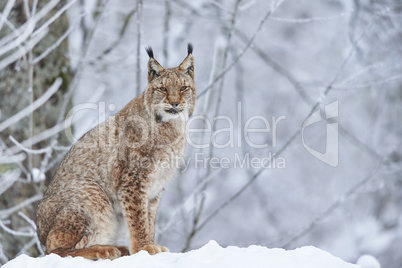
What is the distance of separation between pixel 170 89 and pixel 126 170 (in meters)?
0.72

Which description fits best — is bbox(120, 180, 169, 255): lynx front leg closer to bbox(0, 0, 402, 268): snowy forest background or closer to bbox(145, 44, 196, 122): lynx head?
bbox(145, 44, 196, 122): lynx head

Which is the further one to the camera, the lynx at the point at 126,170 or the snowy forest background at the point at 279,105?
the snowy forest background at the point at 279,105

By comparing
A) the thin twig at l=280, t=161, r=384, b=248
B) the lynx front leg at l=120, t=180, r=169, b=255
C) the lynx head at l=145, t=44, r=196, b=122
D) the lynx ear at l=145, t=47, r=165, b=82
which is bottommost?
the lynx front leg at l=120, t=180, r=169, b=255

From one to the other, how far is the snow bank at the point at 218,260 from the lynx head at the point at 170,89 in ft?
4.69

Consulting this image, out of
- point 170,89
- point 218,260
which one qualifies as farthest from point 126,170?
point 218,260

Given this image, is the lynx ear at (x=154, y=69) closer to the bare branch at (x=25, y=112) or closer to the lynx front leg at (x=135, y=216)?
the bare branch at (x=25, y=112)

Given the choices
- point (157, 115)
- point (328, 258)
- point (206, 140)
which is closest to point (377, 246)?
point (206, 140)

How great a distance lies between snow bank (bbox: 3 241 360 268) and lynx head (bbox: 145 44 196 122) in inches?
56.3

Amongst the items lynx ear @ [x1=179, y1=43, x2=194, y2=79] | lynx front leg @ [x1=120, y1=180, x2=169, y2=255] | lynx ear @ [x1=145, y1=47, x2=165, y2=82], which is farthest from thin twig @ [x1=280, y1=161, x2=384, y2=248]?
lynx ear @ [x1=145, y1=47, x2=165, y2=82]

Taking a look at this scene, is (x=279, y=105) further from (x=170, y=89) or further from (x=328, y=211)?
(x=170, y=89)

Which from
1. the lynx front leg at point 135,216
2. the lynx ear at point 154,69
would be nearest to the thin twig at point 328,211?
the lynx front leg at point 135,216

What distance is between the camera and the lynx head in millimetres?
4695

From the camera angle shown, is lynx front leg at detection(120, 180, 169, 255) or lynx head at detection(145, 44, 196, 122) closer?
lynx front leg at detection(120, 180, 169, 255)

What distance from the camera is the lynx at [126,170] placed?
439cm
